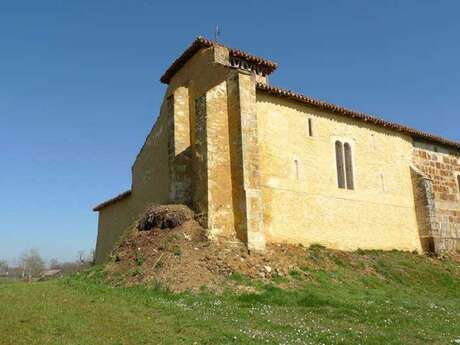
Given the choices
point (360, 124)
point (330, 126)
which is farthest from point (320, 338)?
point (360, 124)

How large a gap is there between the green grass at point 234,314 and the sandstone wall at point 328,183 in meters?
2.76

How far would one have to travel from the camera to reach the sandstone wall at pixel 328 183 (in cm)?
1844

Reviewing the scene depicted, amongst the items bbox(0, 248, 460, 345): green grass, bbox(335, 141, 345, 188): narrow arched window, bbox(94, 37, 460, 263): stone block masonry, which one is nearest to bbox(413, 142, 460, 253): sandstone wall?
bbox(94, 37, 460, 263): stone block masonry

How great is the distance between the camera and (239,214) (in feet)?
54.2

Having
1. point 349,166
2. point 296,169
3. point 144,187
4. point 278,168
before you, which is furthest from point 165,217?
point 349,166

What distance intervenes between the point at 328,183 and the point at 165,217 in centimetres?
722

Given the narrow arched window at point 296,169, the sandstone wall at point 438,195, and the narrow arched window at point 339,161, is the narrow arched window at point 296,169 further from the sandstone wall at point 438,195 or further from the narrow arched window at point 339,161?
the sandstone wall at point 438,195

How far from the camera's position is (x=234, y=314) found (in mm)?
11203

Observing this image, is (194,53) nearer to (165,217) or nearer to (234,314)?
(165,217)

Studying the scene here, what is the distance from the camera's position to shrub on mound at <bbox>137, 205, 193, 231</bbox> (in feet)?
55.2

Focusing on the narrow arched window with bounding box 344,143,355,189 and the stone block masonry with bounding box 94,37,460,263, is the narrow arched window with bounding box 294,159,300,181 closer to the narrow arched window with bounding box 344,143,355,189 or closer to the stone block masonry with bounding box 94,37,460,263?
the stone block masonry with bounding box 94,37,460,263

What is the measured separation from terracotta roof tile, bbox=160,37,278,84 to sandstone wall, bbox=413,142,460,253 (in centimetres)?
935

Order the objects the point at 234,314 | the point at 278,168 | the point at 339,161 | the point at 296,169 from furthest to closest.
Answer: the point at 339,161 < the point at 296,169 < the point at 278,168 < the point at 234,314

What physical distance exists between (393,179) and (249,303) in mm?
13182
